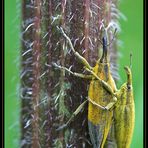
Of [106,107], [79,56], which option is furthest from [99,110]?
[79,56]

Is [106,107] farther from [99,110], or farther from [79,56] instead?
[79,56]

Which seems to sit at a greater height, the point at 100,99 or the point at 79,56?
the point at 79,56

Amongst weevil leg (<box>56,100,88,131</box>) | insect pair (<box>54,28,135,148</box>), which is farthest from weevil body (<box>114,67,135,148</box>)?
weevil leg (<box>56,100,88,131</box>)

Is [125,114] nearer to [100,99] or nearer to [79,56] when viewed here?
[100,99]

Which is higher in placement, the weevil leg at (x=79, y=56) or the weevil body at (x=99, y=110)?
the weevil leg at (x=79, y=56)

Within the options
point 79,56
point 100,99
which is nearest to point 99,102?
point 100,99

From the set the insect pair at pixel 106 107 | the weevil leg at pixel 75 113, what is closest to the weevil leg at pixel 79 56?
the insect pair at pixel 106 107

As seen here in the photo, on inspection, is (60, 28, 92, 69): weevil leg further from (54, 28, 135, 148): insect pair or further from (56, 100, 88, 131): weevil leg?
(56, 100, 88, 131): weevil leg

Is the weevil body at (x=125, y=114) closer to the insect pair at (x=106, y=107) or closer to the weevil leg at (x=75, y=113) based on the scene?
the insect pair at (x=106, y=107)
